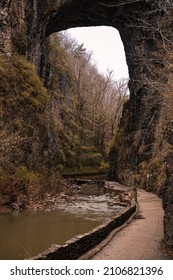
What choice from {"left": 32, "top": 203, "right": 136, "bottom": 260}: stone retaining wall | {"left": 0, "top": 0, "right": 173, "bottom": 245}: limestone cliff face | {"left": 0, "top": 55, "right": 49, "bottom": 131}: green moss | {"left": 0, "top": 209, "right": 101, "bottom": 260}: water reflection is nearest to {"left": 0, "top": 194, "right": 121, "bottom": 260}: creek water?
{"left": 0, "top": 209, "right": 101, "bottom": 260}: water reflection

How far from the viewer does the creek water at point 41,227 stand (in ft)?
37.0

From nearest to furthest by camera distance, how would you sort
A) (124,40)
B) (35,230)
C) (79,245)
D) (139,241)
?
(79,245) < (139,241) < (35,230) < (124,40)

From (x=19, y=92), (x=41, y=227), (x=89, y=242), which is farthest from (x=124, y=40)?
(x=89, y=242)

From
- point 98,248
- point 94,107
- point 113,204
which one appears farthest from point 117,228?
point 94,107

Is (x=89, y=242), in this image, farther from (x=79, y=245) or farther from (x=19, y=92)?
(x=19, y=92)

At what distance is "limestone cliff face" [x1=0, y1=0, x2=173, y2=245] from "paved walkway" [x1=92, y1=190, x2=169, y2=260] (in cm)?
988

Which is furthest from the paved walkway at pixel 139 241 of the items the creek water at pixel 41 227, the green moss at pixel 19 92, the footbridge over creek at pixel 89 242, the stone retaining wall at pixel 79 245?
the green moss at pixel 19 92

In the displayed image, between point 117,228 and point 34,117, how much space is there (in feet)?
46.2

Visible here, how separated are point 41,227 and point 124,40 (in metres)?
28.3

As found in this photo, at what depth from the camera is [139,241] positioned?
452 inches

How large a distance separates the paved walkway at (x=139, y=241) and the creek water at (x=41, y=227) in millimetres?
1926

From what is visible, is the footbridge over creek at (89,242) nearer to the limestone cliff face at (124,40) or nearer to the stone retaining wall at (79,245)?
the stone retaining wall at (79,245)

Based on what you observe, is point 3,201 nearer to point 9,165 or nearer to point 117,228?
point 9,165

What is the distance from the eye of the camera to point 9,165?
20812 mm
